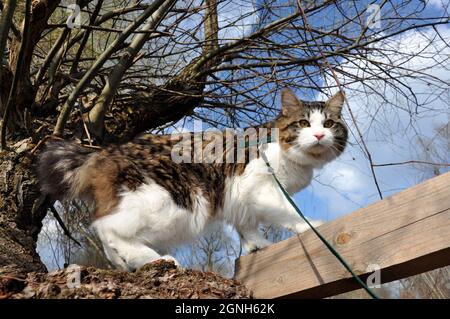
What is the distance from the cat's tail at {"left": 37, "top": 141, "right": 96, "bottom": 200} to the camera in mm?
2451

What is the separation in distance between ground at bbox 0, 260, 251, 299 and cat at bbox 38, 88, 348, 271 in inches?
13.7

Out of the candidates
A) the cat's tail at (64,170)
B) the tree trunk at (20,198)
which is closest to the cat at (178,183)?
the cat's tail at (64,170)

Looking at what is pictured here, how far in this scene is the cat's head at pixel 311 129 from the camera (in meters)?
2.73

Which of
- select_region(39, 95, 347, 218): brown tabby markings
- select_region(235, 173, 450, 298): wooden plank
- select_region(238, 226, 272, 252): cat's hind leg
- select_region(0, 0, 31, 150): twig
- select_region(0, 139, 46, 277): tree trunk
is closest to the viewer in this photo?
select_region(235, 173, 450, 298): wooden plank

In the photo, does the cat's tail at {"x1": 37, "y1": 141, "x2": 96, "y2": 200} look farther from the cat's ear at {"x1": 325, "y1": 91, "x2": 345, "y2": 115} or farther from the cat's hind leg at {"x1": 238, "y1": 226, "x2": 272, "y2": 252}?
the cat's ear at {"x1": 325, "y1": 91, "x2": 345, "y2": 115}

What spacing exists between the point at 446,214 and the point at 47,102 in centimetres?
220

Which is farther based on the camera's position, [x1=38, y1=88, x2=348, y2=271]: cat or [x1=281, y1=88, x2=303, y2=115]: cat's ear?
[x1=281, y1=88, x2=303, y2=115]: cat's ear

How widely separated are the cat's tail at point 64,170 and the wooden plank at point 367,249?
890 millimetres

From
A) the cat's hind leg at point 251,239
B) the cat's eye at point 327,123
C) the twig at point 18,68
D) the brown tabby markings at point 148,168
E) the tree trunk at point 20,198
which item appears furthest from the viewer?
the cat's eye at point 327,123

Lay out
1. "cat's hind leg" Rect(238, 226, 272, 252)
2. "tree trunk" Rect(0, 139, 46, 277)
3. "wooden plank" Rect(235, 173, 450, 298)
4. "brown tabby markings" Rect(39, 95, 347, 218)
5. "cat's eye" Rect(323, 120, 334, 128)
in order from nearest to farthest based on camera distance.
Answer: "wooden plank" Rect(235, 173, 450, 298) → "brown tabby markings" Rect(39, 95, 347, 218) → "tree trunk" Rect(0, 139, 46, 277) → "cat's hind leg" Rect(238, 226, 272, 252) → "cat's eye" Rect(323, 120, 334, 128)

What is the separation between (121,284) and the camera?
1.80 meters

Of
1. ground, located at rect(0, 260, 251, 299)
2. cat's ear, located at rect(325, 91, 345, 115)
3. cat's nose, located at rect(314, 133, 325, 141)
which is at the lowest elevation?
ground, located at rect(0, 260, 251, 299)

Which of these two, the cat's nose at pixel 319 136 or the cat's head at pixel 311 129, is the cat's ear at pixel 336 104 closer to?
the cat's head at pixel 311 129

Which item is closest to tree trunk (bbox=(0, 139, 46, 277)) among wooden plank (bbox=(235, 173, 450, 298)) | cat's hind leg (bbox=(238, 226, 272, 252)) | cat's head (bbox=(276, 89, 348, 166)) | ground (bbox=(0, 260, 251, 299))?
ground (bbox=(0, 260, 251, 299))
